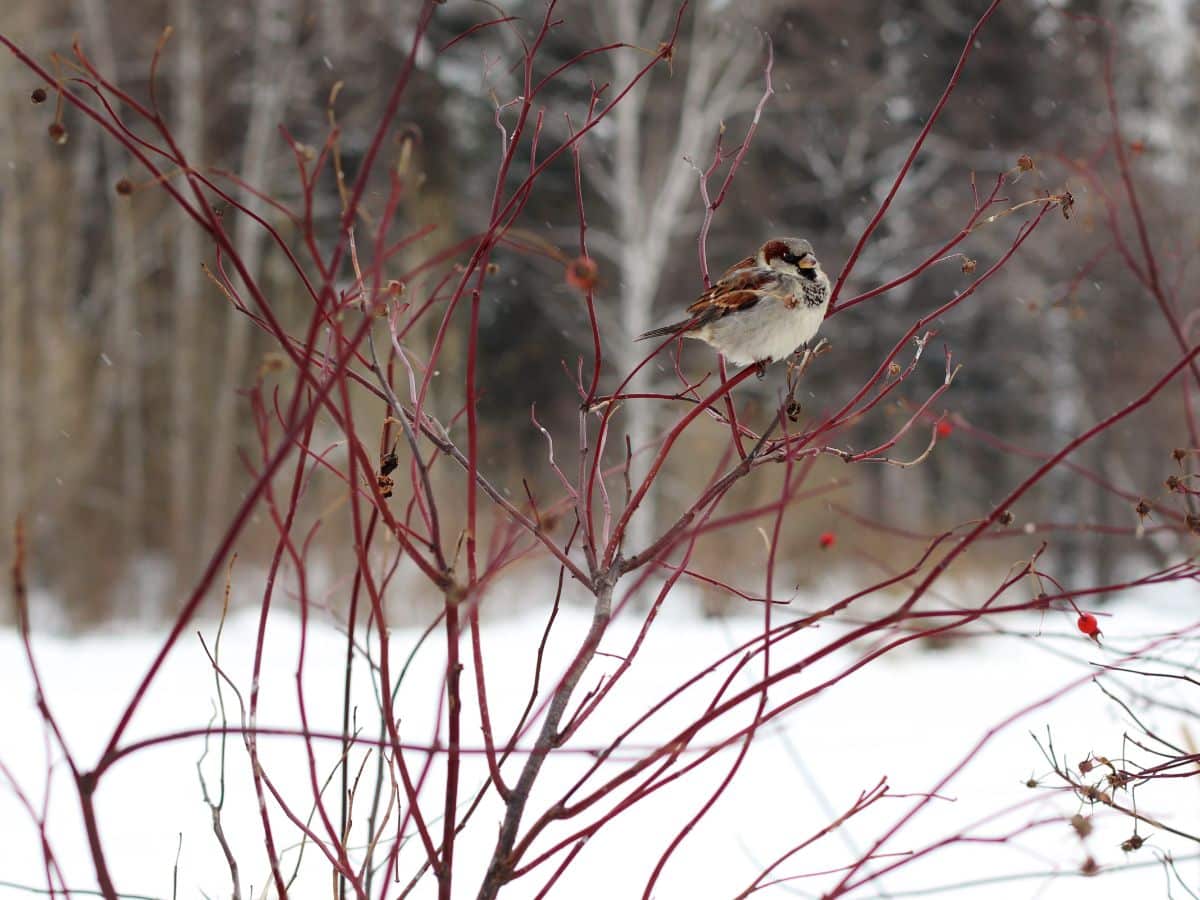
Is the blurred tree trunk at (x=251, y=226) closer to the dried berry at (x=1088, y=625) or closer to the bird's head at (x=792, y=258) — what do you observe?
the bird's head at (x=792, y=258)

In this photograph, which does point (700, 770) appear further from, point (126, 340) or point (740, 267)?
point (126, 340)

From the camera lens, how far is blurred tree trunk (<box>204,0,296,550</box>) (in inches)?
307

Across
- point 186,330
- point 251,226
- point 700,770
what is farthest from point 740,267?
point 251,226

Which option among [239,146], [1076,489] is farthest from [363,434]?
[1076,489]

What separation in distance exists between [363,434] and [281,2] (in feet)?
17.0

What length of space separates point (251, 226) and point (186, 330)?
1.51m

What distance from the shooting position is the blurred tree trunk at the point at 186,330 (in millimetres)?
7699

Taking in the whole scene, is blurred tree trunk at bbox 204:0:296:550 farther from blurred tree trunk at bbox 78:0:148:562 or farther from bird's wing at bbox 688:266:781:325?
bird's wing at bbox 688:266:781:325

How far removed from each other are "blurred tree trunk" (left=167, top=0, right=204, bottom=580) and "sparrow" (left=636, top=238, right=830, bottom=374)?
6763 mm

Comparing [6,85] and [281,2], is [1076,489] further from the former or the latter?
[6,85]

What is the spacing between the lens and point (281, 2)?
971cm

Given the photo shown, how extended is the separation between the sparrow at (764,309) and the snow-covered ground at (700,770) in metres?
0.52

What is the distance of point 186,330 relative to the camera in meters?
8.00

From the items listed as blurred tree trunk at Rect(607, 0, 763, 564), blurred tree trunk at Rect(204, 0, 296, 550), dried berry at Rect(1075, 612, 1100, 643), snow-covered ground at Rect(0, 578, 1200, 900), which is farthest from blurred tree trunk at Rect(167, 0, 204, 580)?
dried berry at Rect(1075, 612, 1100, 643)
